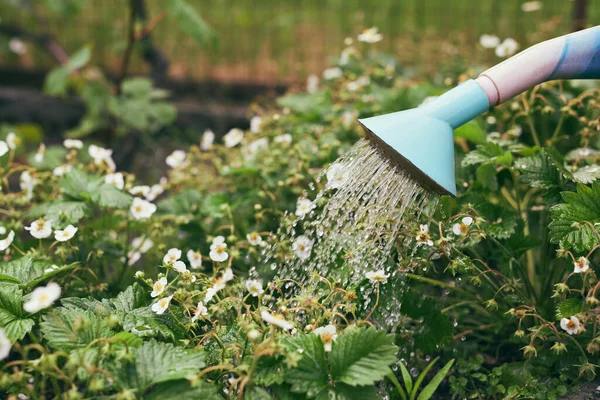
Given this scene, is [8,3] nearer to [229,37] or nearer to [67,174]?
[229,37]

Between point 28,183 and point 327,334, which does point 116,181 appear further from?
point 327,334

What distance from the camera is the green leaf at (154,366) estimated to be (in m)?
1.30

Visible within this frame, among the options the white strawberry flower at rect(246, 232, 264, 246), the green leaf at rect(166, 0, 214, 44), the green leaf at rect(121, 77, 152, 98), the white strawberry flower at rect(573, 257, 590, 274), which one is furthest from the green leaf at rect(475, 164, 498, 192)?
the green leaf at rect(121, 77, 152, 98)

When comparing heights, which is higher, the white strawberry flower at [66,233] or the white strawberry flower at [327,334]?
the white strawberry flower at [66,233]

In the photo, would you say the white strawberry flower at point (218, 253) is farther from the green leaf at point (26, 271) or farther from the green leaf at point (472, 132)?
the green leaf at point (472, 132)

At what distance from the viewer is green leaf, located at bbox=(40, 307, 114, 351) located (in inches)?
54.2

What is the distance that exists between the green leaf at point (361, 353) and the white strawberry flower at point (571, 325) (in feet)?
1.39

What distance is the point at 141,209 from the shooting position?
6.44 feet

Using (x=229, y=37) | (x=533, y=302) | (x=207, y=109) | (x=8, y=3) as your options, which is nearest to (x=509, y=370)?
(x=533, y=302)

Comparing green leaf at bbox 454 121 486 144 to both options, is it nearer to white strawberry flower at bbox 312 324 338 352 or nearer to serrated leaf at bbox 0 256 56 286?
white strawberry flower at bbox 312 324 338 352

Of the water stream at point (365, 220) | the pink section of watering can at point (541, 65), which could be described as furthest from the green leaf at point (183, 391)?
the pink section of watering can at point (541, 65)

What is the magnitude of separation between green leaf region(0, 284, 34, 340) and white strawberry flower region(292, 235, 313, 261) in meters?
0.68

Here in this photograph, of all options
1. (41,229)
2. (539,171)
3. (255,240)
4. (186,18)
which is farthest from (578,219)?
(186,18)

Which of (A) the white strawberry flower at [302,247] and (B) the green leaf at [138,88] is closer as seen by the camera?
(A) the white strawberry flower at [302,247]
